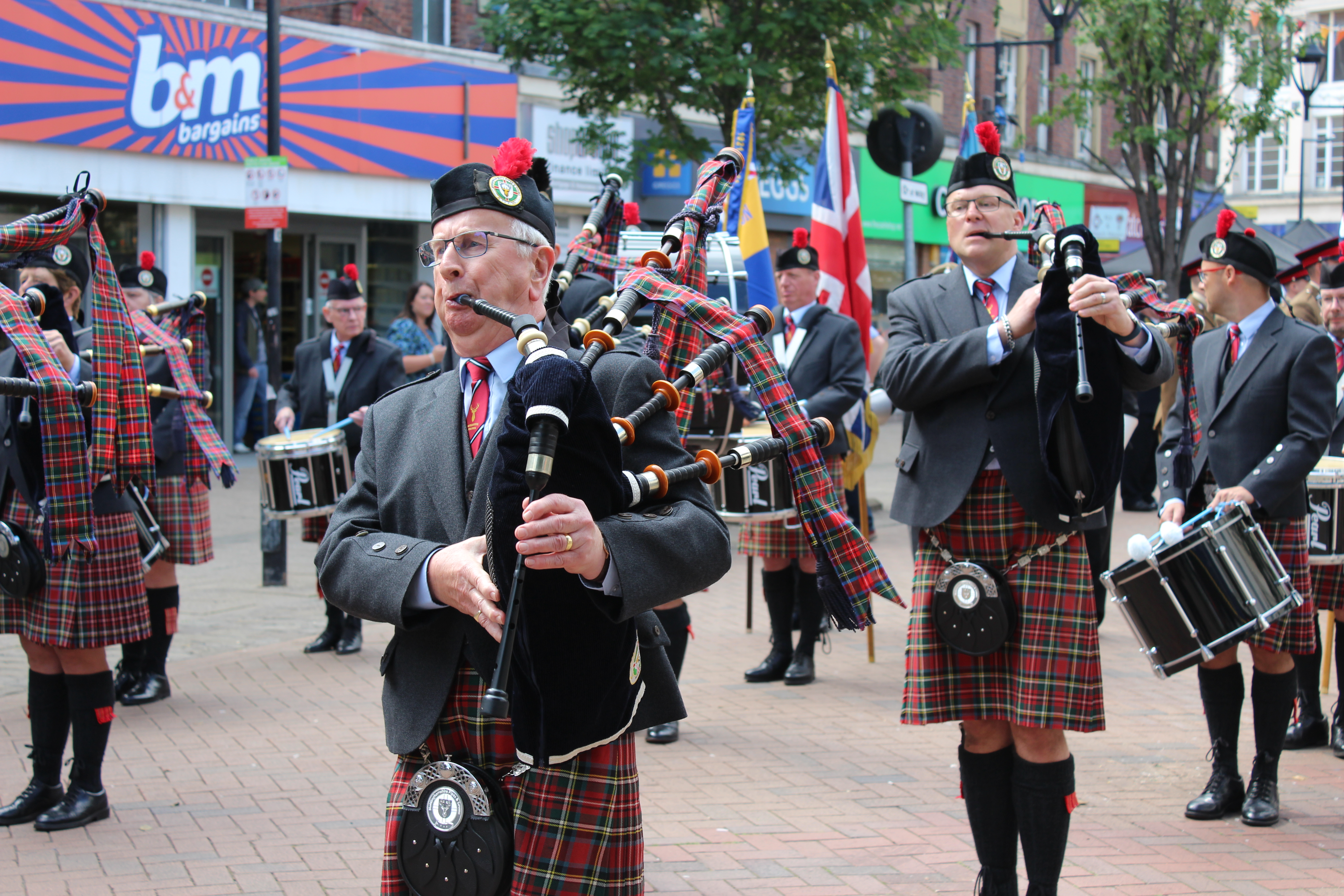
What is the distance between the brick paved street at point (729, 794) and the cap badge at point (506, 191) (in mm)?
2480

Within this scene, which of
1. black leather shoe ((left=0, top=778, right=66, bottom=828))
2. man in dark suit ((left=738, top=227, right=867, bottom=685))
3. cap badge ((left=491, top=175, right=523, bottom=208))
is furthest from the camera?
man in dark suit ((left=738, top=227, right=867, bottom=685))

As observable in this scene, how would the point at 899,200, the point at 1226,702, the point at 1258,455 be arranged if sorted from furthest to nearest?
the point at 899,200 → the point at 1226,702 → the point at 1258,455

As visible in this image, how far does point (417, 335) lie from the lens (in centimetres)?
1011

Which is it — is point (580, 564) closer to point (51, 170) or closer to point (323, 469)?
point (323, 469)

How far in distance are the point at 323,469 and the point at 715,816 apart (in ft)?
10.8

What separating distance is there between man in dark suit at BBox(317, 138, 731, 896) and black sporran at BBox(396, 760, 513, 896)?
0.16 feet

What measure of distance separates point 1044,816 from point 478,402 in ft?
6.60

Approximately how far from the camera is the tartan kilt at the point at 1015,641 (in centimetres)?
365

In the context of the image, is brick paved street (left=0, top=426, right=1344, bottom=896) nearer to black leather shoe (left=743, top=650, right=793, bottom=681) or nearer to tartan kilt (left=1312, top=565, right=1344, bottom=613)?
black leather shoe (left=743, top=650, right=793, bottom=681)

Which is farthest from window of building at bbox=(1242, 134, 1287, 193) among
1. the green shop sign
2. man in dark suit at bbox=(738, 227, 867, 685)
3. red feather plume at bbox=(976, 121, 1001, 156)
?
red feather plume at bbox=(976, 121, 1001, 156)

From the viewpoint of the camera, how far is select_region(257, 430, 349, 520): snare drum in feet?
23.3

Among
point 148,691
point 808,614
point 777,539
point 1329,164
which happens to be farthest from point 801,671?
point 1329,164

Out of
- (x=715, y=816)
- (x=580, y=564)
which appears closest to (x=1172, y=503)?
(x=715, y=816)

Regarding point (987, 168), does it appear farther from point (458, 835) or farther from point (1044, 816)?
point (458, 835)
